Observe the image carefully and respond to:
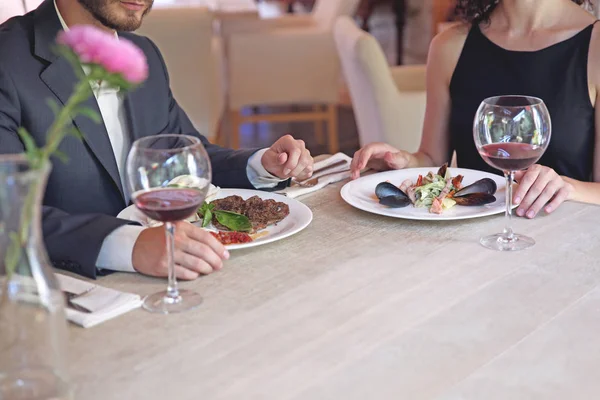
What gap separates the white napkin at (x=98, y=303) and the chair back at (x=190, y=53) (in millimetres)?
3246

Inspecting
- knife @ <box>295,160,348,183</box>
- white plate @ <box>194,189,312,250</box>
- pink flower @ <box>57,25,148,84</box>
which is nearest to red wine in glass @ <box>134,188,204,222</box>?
white plate @ <box>194,189,312,250</box>

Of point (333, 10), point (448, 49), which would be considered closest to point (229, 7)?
point (333, 10)

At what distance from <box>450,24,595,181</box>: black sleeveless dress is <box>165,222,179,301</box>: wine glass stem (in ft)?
3.90

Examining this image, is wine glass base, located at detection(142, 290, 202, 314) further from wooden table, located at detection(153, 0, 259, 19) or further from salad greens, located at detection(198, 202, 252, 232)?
wooden table, located at detection(153, 0, 259, 19)

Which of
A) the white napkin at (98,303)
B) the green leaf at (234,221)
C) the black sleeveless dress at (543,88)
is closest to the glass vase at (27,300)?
the white napkin at (98,303)

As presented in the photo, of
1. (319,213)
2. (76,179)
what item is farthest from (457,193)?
(76,179)

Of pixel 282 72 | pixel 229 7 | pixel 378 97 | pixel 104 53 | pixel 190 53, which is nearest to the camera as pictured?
pixel 104 53

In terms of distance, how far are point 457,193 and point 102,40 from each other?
3.18 feet

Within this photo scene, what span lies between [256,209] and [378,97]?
2186mm

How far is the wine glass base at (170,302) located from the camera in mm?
1132

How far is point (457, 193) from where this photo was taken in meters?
1.57

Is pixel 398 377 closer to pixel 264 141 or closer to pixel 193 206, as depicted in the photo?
pixel 193 206

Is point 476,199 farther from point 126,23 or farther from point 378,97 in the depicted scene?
point 378,97

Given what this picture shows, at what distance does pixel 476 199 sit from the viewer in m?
1.54
